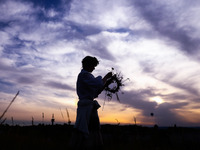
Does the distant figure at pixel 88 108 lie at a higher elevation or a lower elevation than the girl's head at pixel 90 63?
lower

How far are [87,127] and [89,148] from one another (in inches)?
18.8

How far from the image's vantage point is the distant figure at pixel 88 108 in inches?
183

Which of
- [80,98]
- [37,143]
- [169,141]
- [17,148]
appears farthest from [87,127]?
[169,141]

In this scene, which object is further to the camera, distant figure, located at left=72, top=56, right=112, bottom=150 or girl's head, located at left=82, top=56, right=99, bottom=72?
girl's head, located at left=82, top=56, right=99, bottom=72

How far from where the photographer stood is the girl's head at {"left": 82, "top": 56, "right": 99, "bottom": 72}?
520 cm

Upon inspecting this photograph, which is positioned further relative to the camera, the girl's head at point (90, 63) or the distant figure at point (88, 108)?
the girl's head at point (90, 63)

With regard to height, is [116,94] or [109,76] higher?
[109,76]

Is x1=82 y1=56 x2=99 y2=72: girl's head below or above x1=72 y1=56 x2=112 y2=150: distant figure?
above

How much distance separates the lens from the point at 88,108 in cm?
479

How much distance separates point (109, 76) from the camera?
522cm

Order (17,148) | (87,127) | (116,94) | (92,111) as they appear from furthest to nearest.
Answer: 1. (116,94)
2. (92,111)
3. (87,127)
4. (17,148)

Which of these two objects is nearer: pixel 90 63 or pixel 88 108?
pixel 88 108

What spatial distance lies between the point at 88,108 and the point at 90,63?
45.2 inches

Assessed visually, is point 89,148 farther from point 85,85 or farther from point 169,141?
point 169,141
